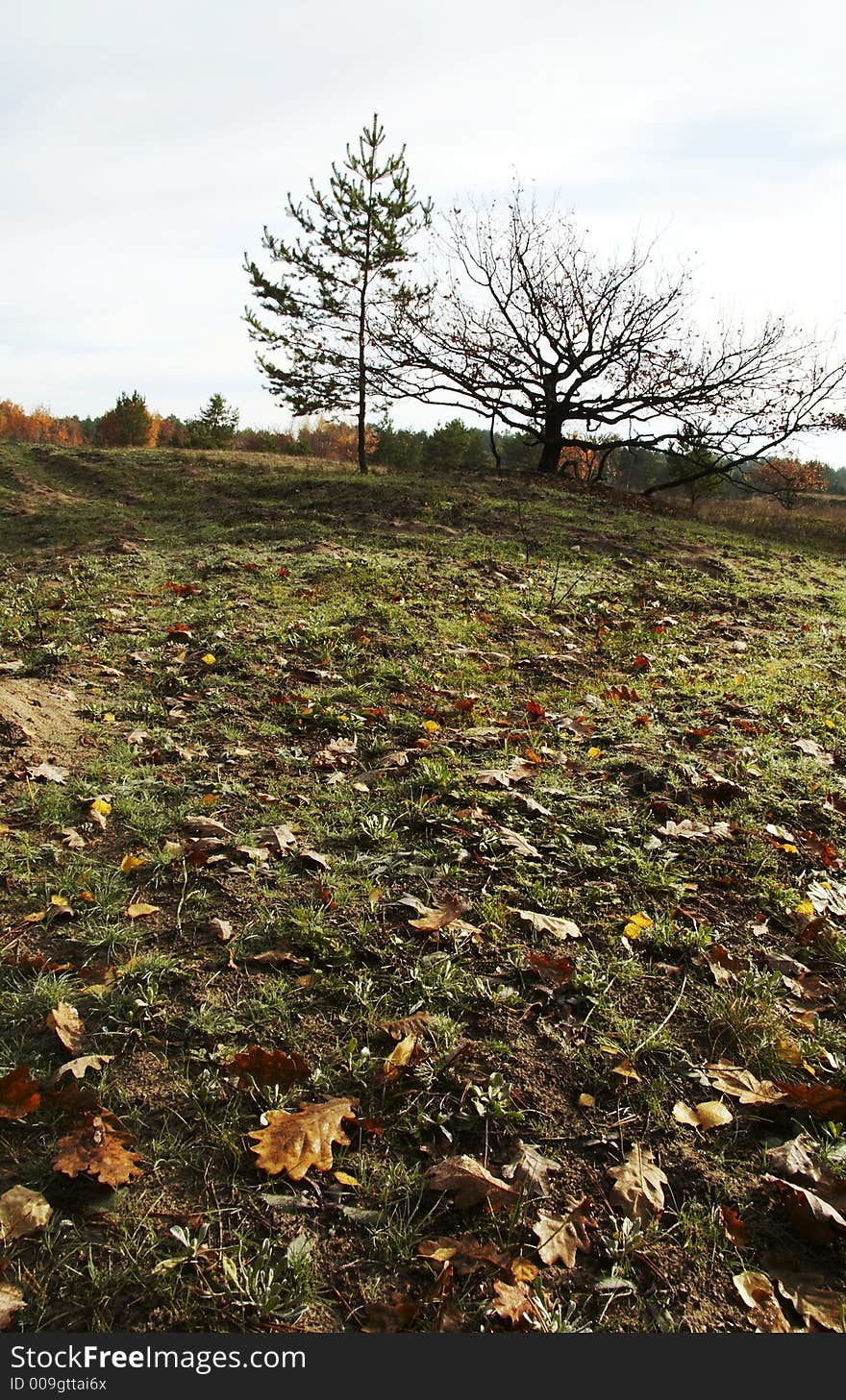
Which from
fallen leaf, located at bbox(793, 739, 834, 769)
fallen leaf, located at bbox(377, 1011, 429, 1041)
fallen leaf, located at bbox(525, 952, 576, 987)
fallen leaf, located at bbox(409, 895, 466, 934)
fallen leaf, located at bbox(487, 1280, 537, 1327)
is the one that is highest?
fallen leaf, located at bbox(793, 739, 834, 769)

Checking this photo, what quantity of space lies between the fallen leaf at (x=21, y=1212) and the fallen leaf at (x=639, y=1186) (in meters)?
1.52

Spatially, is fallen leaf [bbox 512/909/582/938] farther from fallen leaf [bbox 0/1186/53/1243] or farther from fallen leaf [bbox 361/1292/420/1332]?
fallen leaf [bbox 0/1186/53/1243]

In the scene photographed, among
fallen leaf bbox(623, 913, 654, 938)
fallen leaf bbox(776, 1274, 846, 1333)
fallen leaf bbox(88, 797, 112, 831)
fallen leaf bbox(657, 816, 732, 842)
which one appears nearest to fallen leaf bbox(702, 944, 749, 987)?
fallen leaf bbox(623, 913, 654, 938)

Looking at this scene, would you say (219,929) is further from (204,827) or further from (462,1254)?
(462,1254)

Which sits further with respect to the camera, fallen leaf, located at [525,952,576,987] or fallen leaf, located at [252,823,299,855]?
fallen leaf, located at [252,823,299,855]

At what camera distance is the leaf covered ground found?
6.34ft

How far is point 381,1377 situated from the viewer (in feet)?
5.83

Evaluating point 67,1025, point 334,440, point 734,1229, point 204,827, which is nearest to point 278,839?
point 204,827

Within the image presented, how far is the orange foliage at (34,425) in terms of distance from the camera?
7069 centimetres

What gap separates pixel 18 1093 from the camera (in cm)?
229

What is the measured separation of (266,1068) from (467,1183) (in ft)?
2.31

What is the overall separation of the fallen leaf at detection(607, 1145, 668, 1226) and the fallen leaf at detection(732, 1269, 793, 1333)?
0.24 metres

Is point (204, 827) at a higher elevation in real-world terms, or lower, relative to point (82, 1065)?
higher

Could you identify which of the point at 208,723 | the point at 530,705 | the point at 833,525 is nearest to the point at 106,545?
the point at 208,723
